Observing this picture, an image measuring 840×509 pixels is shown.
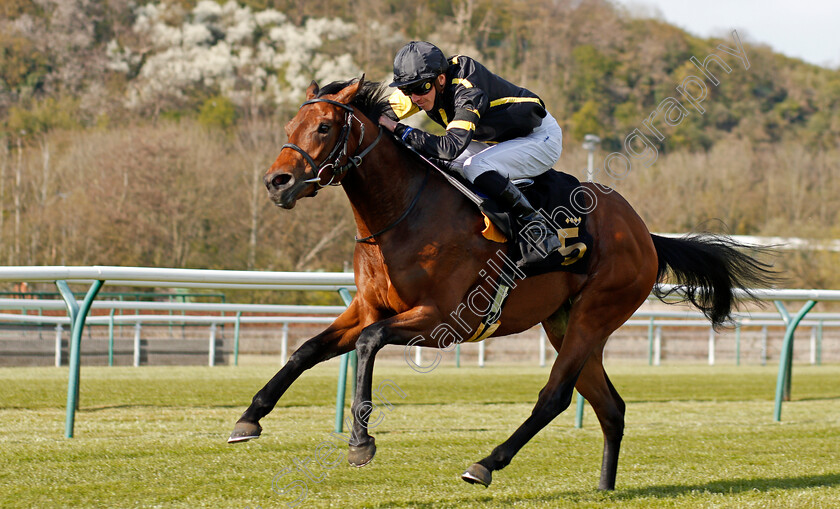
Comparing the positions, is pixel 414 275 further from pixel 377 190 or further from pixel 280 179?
pixel 280 179

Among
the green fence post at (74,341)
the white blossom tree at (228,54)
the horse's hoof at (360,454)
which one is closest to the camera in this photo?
the horse's hoof at (360,454)

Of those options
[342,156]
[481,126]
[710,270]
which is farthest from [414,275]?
[710,270]

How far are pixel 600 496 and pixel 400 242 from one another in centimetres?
143

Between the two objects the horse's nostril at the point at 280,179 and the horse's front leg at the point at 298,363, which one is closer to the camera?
the horse's nostril at the point at 280,179

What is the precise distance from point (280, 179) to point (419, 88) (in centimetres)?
94

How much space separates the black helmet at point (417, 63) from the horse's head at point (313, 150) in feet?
0.72

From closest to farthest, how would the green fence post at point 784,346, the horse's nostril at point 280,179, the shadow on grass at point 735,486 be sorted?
the horse's nostril at point 280,179, the shadow on grass at point 735,486, the green fence post at point 784,346

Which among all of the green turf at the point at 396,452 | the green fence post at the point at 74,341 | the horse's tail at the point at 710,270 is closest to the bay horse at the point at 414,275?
the green turf at the point at 396,452

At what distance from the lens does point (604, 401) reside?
4.58m

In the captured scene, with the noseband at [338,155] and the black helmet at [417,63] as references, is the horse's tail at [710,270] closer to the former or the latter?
the black helmet at [417,63]

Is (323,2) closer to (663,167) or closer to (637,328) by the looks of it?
(663,167)

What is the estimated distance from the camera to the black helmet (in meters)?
3.93

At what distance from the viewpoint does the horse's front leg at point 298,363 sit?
3.60 meters

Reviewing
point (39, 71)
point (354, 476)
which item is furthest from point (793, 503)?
point (39, 71)
